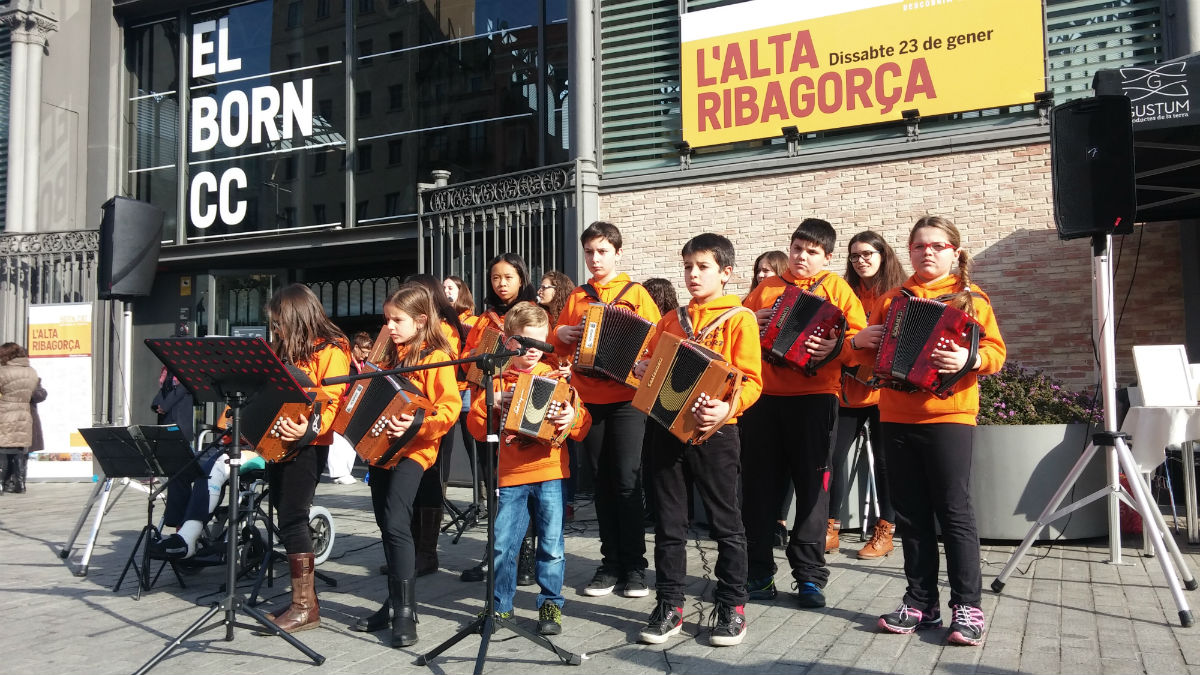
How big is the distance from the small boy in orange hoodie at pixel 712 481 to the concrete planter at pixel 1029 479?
3022 mm

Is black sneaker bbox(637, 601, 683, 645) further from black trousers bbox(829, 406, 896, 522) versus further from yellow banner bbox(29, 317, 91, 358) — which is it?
yellow banner bbox(29, 317, 91, 358)

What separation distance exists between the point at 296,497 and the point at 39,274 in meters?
12.7

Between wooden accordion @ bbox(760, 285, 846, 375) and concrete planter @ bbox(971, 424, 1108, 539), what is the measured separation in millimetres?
2394

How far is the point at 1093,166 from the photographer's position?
5.42 meters

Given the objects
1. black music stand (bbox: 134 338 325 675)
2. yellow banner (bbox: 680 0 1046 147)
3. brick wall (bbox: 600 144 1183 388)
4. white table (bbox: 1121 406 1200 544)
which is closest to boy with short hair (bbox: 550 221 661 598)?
A: black music stand (bbox: 134 338 325 675)

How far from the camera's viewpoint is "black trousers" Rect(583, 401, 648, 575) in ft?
17.0

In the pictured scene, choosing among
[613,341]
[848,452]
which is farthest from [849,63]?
[613,341]

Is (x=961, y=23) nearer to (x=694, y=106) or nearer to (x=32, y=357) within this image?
(x=694, y=106)

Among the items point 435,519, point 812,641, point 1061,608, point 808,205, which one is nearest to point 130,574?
point 435,519

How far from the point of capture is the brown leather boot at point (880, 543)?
6.26m

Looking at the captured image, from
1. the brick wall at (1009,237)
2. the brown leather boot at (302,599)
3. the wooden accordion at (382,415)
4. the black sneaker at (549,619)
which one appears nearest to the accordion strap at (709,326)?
the wooden accordion at (382,415)

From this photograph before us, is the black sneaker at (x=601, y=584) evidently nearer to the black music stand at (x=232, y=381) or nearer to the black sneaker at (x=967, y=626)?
the black music stand at (x=232, y=381)

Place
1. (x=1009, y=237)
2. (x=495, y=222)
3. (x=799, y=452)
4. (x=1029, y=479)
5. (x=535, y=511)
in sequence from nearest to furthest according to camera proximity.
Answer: (x=535, y=511) → (x=799, y=452) → (x=1029, y=479) → (x=1009, y=237) → (x=495, y=222)

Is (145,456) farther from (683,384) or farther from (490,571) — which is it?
(683,384)
